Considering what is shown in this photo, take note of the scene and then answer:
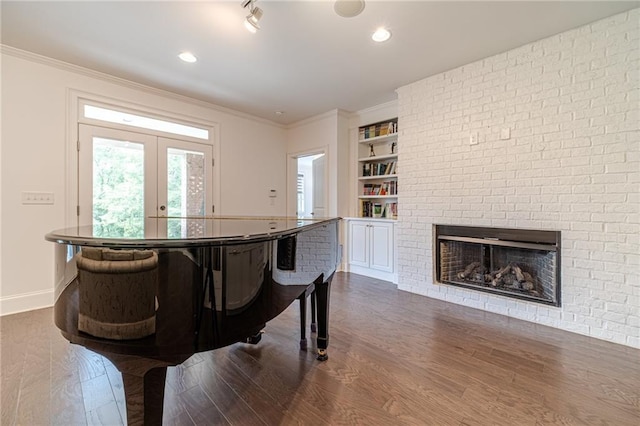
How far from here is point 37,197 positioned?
108 inches

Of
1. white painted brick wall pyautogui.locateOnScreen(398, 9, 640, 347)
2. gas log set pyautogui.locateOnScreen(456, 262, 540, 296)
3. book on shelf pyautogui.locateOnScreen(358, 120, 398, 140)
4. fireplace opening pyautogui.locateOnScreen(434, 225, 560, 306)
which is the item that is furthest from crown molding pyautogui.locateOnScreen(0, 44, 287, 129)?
gas log set pyautogui.locateOnScreen(456, 262, 540, 296)

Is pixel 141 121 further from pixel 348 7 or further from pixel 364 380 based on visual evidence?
pixel 364 380

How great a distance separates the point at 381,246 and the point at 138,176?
3.43 m

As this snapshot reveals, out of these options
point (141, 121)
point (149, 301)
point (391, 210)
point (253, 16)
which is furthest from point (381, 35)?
point (141, 121)

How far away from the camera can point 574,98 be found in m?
2.29

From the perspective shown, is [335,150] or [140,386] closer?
[140,386]

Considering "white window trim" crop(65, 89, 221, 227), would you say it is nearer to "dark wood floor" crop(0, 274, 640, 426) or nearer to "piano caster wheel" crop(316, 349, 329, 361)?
"dark wood floor" crop(0, 274, 640, 426)

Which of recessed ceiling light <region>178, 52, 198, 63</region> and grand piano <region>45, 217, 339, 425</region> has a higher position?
recessed ceiling light <region>178, 52, 198, 63</region>

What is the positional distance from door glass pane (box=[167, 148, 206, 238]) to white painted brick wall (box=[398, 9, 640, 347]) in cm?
318

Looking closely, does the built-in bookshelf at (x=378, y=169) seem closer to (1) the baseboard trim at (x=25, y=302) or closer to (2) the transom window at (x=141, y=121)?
(2) the transom window at (x=141, y=121)

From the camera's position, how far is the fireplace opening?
2447 mm

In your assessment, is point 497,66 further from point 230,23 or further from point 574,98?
point 230,23

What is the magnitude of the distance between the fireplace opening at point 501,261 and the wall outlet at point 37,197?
4.30 m

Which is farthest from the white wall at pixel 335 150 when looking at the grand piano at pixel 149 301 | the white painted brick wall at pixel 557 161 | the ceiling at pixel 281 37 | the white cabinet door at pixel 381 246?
the grand piano at pixel 149 301
